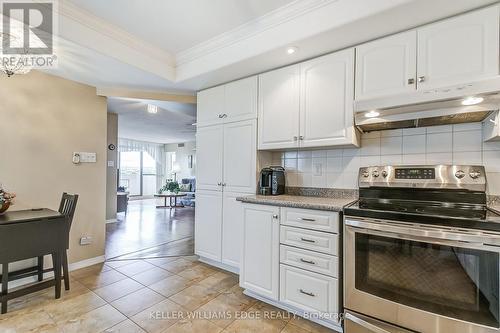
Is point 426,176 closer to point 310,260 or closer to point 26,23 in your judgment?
point 310,260

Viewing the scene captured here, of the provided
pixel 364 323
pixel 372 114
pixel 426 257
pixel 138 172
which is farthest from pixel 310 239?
pixel 138 172

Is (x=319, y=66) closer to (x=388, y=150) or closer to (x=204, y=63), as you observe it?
(x=388, y=150)

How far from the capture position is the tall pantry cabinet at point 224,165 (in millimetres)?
2680

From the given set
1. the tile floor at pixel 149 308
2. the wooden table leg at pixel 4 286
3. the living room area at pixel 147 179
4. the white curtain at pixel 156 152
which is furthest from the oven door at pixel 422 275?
the white curtain at pixel 156 152

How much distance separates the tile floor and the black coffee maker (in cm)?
105

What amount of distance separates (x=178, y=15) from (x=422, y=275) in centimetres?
267

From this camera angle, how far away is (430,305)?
1443 mm

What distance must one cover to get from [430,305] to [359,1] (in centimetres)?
206

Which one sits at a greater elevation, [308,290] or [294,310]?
[308,290]

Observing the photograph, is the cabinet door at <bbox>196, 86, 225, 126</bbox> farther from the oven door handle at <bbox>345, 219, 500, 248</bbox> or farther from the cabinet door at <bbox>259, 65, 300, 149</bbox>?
the oven door handle at <bbox>345, 219, 500, 248</bbox>

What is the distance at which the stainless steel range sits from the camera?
1.32 m

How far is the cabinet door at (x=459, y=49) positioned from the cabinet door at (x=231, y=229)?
1.97m

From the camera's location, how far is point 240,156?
2.74m

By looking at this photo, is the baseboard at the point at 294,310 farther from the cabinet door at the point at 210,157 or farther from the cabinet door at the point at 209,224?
the cabinet door at the point at 210,157
